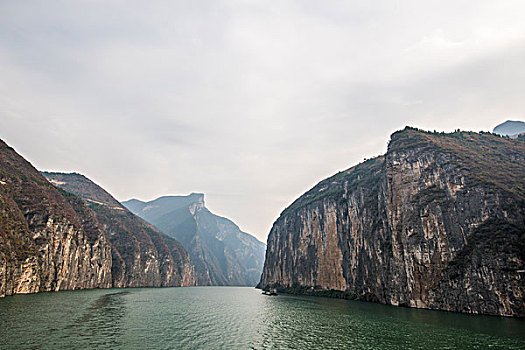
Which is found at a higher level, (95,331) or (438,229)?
(438,229)

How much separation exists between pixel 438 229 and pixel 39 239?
10563 cm

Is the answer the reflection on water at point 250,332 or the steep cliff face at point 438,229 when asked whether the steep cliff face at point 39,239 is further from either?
the steep cliff face at point 438,229

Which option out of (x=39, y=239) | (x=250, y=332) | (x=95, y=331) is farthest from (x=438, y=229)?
(x=39, y=239)

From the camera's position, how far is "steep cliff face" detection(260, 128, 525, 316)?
53.2 meters

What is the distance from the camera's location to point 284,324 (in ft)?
155

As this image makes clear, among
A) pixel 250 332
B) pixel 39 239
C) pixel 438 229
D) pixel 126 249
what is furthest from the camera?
pixel 126 249

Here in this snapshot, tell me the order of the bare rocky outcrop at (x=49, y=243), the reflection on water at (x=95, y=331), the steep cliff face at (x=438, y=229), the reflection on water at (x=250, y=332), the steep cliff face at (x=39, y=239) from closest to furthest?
the reflection on water at (x=95, y=331) → the reflection on water at (x=250, y=332) → the steep cliff face at (x=438, y=229) → the steep cliff face at (x=39, y=239) → the bare rocky outcrop at (x=49, y=243)

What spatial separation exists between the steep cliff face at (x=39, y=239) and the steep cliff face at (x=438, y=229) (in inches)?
3464

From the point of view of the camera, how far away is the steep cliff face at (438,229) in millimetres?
53156

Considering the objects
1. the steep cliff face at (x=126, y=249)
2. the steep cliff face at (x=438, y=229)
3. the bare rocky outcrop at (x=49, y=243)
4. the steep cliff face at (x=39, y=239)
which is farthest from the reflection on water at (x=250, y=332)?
the steep cliff face at (x=126, y=249)

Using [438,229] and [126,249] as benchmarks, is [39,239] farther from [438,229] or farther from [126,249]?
[438,229]

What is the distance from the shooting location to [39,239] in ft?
289

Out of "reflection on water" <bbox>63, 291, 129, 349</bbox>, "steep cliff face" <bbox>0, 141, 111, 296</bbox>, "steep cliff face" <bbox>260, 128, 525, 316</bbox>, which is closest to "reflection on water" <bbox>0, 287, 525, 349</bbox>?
"reflection on water" <bbox>63, 291, 129, 349</bbox>

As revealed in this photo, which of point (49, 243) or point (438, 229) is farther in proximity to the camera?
point (49, 243)
